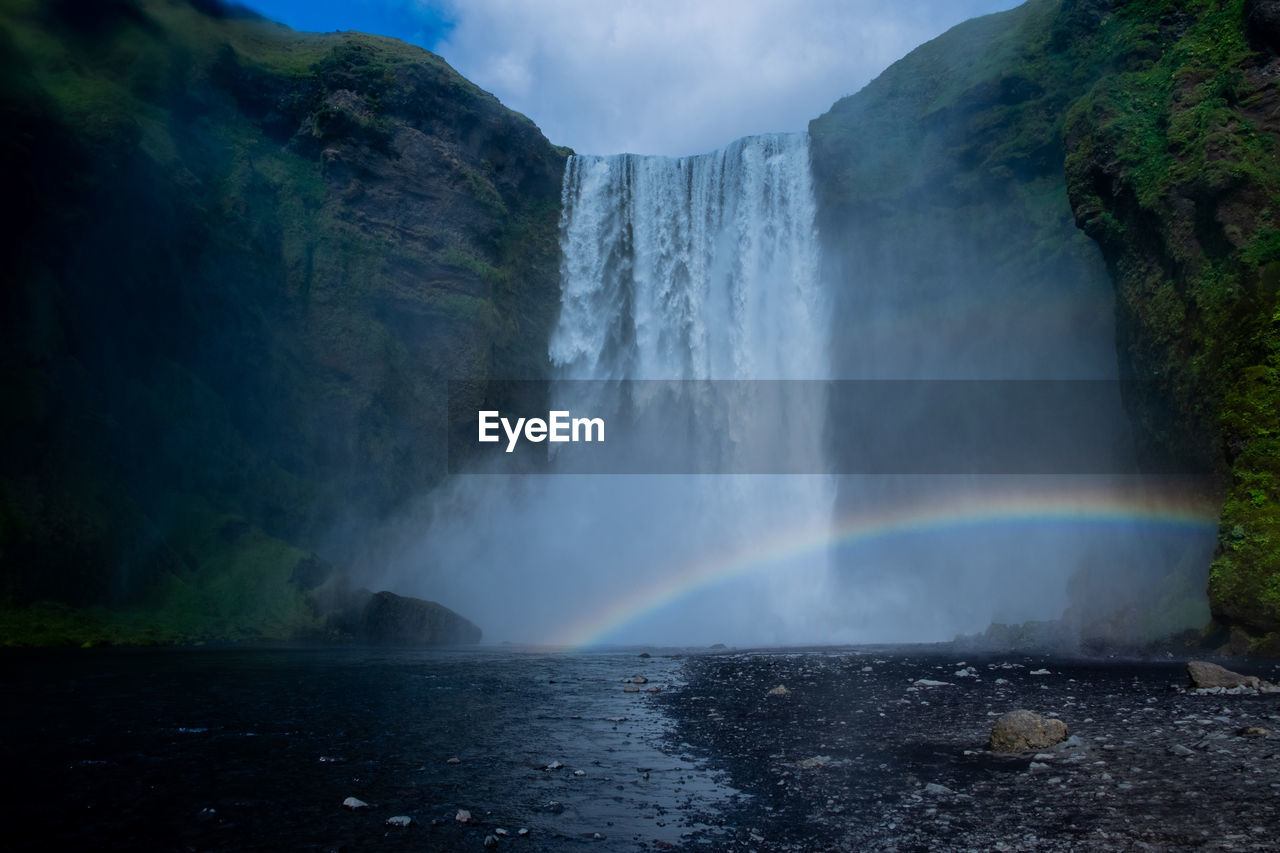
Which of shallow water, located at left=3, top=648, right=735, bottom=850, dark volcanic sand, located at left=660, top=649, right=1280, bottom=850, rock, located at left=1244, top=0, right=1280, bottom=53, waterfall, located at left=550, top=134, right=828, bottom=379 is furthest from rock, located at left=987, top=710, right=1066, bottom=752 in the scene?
waterfall, located at left=550, top=134, right=828, bottom=379

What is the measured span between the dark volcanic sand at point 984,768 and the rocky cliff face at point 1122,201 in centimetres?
1090

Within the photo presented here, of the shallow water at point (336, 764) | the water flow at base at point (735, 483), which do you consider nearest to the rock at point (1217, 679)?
the shallow water at point (336, 764)

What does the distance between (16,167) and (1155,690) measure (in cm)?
4630

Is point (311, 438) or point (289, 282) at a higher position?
point (289, 282)

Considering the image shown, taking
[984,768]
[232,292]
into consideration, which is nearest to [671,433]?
[232,292]

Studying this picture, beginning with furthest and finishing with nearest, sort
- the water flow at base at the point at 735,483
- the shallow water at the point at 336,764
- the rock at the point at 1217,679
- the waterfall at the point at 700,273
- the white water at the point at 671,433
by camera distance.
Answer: the waterfall at the point at 700,273 < the white water at the point at 671,433 < the water flow at base at the point at 735,483 < the rock at the point at 1217,679 < the shallow water at the point at 336,764

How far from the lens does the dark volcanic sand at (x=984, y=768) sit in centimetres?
589

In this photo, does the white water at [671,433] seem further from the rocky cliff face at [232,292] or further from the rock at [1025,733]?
the rock at [1025,733]

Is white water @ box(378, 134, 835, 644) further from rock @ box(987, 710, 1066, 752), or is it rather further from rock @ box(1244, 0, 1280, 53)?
rock @ box(987, 710, 1066, 752)

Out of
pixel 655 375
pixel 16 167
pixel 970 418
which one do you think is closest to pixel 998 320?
pixel 970 418

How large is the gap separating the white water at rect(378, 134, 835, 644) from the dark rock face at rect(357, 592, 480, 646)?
638 centimetres

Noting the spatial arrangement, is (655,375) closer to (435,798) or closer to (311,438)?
(311,438)

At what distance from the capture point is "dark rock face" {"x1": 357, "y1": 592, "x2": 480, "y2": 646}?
114ft

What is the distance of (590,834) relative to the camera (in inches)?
258
